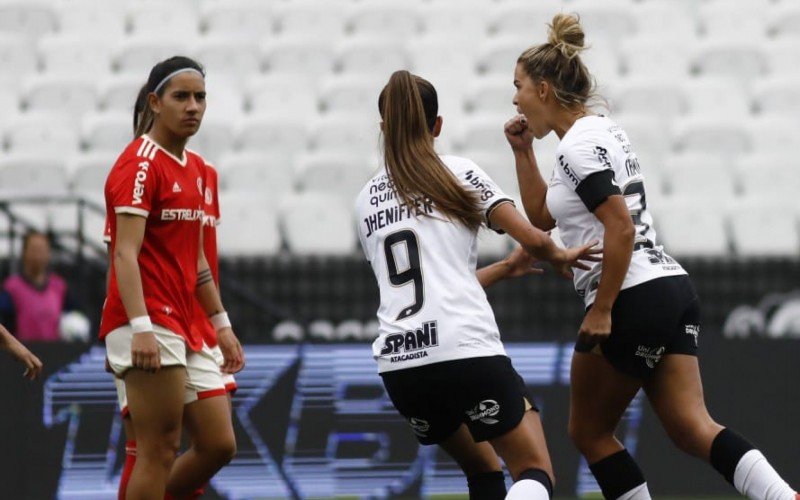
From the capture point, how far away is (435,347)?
4.94 meters

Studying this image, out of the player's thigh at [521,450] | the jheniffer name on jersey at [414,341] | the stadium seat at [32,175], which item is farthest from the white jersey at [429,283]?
the stadium seat at [32,175]

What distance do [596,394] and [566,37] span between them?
144 centimetres

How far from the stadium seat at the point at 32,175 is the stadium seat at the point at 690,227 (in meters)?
5.29

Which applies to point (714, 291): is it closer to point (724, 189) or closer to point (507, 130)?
point (724, 189)

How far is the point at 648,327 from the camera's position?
17.2 feet

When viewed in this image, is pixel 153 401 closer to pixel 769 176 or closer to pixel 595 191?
pixel 595 191

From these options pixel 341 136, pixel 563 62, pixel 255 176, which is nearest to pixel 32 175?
pixel 255 176

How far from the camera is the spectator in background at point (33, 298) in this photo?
9.70m

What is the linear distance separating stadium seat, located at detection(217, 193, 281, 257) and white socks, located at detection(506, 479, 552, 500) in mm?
6735

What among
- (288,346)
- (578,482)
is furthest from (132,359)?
(578,482)

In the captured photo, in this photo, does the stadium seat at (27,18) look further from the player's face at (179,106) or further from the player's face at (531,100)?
the player's face at (531,100)

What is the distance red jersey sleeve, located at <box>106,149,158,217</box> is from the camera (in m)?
5.39

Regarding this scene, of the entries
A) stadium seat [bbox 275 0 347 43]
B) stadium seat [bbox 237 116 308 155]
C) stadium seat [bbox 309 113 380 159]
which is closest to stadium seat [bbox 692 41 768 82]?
stadium seat [bbox 309 113 380 159]

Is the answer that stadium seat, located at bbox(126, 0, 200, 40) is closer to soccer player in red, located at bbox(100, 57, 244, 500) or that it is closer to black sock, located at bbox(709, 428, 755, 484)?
soccer player in red, located at bbox(100, 57, 244, 500)
